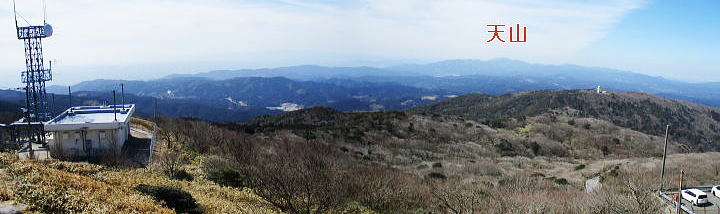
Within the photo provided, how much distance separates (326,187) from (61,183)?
31.4 ft

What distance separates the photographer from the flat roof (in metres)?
27.1

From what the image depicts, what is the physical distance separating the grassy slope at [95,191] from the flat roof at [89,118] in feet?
16.9

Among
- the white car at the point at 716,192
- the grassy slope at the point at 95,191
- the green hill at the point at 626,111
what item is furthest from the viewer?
the green hill at the point at 626,111

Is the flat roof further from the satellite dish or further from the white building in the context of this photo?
the satellite dish

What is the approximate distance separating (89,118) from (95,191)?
18.1 meters

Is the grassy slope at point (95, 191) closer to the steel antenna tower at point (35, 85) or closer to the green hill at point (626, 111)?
the steel antenna tower at point (35, 85)

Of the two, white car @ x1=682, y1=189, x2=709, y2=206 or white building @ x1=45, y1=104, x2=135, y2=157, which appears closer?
white car @ x1=682, y1=189, x2=709, y2=206

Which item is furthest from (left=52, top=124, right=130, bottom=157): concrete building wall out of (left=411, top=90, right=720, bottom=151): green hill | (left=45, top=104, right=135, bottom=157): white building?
(left=411, top=90, right=720, bottom=151): green hill

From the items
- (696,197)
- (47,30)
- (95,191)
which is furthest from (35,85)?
(696,197)

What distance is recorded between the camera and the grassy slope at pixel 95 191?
12633 millimetres

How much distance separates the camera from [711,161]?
40.2m

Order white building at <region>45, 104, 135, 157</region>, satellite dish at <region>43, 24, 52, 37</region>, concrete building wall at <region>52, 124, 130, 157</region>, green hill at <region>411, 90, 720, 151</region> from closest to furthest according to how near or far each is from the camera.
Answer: white building at <region>45, 104, 135, 157</region> → concrete building wall at <region>52, 124, 130, 157</region> → satellite dish at <region>43, 24, 52, 37</region> → green hill at <region>411, 90, 720, 151</region>

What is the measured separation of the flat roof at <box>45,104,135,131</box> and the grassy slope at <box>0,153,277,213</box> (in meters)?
5.15

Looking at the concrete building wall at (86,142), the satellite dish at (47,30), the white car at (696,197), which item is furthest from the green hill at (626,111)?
the satellite dish at (47,30)
